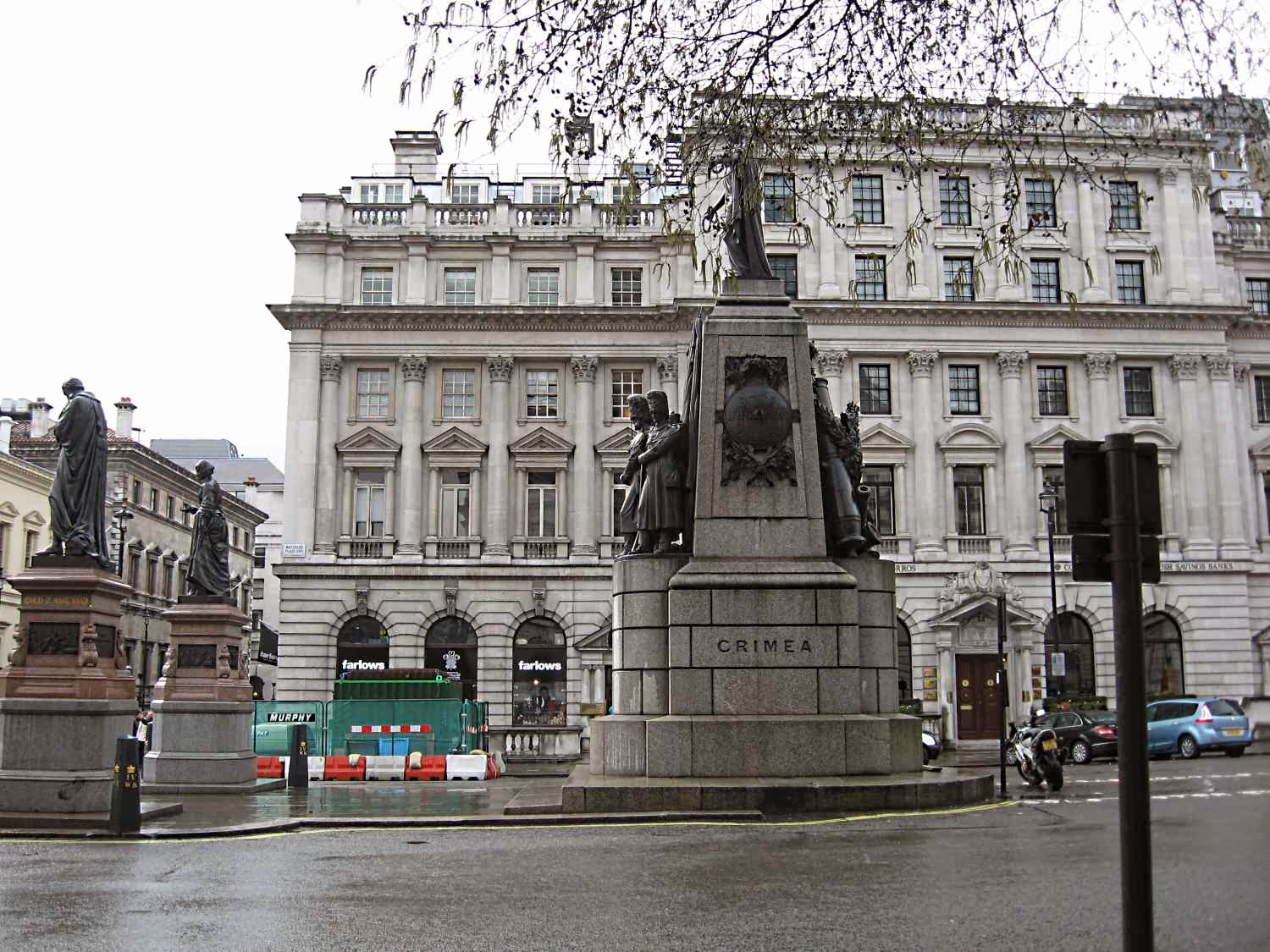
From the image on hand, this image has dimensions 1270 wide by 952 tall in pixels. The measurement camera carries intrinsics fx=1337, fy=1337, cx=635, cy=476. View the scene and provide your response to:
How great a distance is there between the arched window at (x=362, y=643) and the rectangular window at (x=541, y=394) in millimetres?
10341

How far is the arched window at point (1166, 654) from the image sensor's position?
5178 centimetres

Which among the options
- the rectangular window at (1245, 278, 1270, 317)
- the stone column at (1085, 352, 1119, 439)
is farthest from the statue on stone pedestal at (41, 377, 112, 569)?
the rectangular window at (1245, 278, 1270, 317)

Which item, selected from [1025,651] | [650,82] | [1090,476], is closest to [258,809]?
→ [650,82]

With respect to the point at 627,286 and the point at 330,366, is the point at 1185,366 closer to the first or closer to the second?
the point at 627,286

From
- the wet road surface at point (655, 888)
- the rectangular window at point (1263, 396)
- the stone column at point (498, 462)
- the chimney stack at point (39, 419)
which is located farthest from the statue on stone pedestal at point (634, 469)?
the chimney stack at point (39, 419)

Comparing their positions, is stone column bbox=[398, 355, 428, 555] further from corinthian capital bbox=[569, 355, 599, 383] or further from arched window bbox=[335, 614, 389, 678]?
corinthian capital bbox=[569, 355, 599, 383]

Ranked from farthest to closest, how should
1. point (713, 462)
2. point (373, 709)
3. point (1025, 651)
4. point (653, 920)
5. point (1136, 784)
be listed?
point (1025, 651), point (373, 709), point (713, 462), point (653, 920), point (1136, 784)

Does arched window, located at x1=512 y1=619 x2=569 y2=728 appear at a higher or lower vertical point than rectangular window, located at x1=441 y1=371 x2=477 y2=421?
lower

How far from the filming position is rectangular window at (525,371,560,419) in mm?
53906

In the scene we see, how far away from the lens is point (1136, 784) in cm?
506

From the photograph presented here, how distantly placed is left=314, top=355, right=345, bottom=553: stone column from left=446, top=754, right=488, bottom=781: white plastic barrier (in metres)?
25.4

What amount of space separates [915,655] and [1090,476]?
1842 inches

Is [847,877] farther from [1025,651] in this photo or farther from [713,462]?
[1025,651]

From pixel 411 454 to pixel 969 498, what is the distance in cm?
2202
